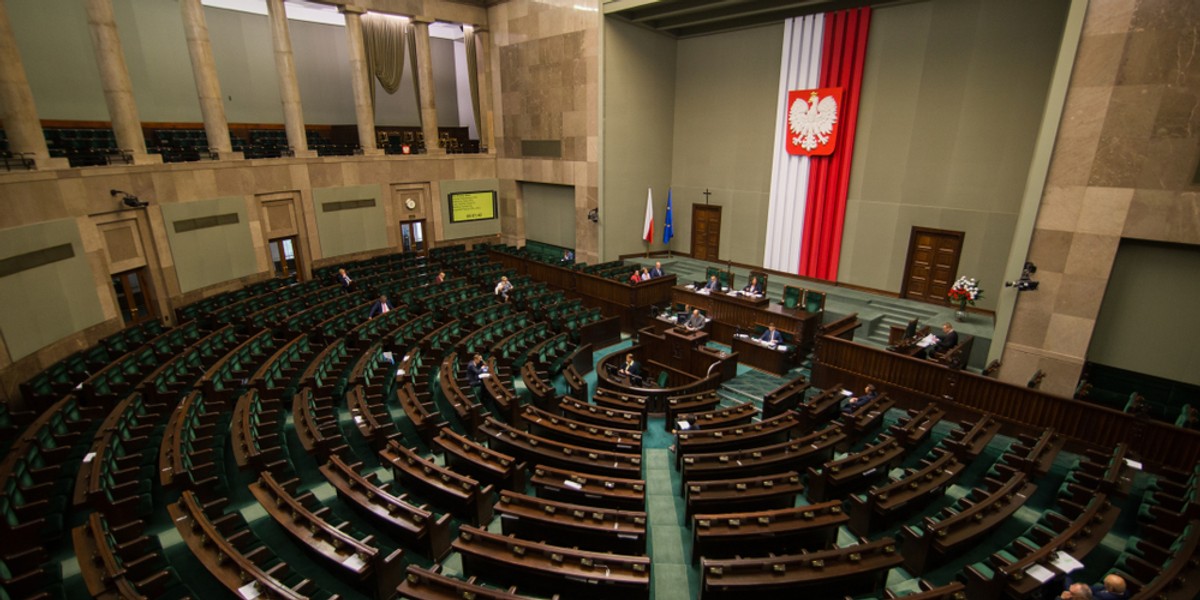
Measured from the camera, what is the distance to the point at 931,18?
488 inches

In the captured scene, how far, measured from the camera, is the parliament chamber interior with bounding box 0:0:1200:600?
516cm

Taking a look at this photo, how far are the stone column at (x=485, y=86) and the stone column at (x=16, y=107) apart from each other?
11.9 meters

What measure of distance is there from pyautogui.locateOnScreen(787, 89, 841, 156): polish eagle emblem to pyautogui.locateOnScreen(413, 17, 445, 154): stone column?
1149cm

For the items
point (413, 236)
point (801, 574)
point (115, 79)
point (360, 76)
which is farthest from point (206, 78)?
point (801, 574)

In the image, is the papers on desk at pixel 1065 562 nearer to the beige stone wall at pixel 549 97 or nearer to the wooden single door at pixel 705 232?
the wooden single door at pixel 705 232

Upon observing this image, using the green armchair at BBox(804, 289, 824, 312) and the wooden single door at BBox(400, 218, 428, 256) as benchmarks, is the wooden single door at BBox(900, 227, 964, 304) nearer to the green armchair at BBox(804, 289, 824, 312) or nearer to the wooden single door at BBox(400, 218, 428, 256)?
the green armchair at BBox(804, 289, 824, 312)

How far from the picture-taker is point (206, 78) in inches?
511

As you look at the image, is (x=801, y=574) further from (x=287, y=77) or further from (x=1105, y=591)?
(x=287, y=77)

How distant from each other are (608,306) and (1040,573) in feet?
32.8

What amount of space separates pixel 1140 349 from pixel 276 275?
63.6 ft

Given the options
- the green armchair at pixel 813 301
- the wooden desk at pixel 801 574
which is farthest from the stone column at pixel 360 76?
the wooden desk at pixel 801 574

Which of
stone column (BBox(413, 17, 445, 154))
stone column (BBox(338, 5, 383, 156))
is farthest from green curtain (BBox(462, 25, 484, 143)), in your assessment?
stone column (BBox(338, 5, 383, 156))

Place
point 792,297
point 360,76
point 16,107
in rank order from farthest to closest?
point 360,76 < point 792,297 < point 16,107

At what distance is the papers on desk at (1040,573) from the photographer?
440 cm
